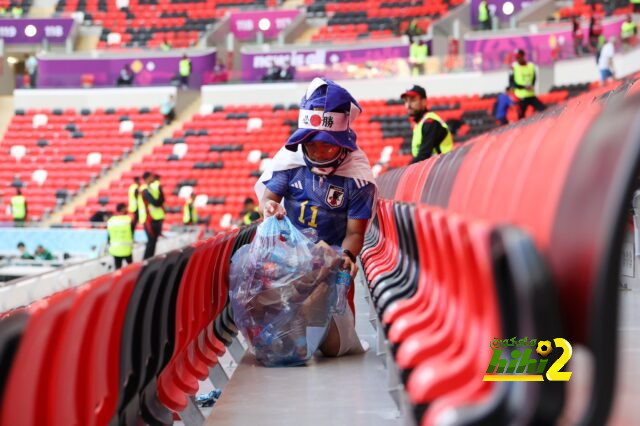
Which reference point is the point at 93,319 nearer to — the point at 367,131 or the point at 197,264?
the point at 197,264

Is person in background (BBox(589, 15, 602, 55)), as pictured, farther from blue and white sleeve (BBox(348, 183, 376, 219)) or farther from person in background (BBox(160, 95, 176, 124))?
blue and white sleeve (BBox(348, 183, 376, 219))

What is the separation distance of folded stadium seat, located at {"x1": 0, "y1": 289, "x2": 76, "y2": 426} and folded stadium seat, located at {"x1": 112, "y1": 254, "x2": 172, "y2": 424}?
61cm

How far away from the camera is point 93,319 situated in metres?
2.33

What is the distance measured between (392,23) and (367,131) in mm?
6179

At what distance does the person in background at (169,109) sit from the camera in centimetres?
2508

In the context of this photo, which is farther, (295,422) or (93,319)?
(295,422)

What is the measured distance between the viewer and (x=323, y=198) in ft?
16.0

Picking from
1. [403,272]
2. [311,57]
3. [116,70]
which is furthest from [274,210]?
[116,70]

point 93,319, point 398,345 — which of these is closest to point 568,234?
point 398,345

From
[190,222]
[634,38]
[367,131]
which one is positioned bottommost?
[190,222]

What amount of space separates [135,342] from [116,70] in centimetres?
2437

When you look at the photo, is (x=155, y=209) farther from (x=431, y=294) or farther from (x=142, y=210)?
(x=431, y=294)

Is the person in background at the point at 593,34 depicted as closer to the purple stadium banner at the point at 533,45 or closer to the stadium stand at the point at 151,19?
the purple stadium banner at the point at 533,45

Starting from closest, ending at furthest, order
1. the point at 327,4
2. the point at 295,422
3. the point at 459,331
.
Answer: the point at 459,331, the point at 295,422, the point at 327,4
